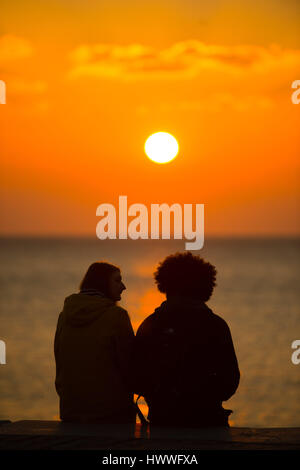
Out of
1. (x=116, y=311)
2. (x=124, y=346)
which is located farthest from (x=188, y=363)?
(x=116, y=311)

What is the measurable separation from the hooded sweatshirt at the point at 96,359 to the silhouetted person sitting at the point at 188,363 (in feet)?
0.75

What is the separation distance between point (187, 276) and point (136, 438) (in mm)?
1092

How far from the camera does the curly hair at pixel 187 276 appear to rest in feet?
19.7

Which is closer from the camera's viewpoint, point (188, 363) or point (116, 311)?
point (188, 363)

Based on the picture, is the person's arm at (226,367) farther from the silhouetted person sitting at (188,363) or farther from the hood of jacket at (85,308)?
the hood of jacket at (85,308)

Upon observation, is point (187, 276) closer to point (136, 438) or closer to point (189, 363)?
point (189, 363)

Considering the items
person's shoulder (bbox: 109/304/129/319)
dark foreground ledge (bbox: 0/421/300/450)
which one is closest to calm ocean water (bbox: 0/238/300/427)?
person's shoulder (bbox: 109/304/129/319)

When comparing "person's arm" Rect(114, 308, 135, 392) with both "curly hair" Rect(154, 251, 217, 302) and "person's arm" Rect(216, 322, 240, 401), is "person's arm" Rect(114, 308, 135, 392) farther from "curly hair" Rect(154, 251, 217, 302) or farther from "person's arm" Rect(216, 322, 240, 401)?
"person's arm" Rect(216, 322, 240, 401)

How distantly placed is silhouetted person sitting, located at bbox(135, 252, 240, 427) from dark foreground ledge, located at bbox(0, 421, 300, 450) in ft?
0.53

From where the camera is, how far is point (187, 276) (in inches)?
237

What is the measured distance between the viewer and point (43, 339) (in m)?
24.3
